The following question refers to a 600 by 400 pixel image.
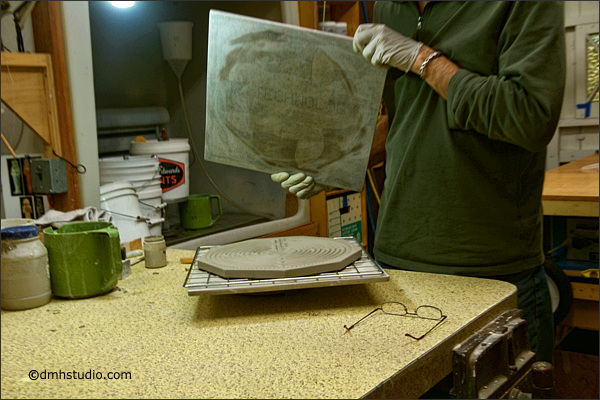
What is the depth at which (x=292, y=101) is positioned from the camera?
125 cm

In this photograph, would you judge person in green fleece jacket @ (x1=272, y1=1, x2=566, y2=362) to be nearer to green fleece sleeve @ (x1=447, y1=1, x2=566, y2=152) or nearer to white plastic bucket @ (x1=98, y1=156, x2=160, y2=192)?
green fleece sleeve @ (x1=447, y1=1, x2=566, y2=152)

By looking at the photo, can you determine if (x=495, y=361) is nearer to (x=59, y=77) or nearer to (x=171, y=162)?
(x=59, y=77)

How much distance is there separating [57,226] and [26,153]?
0.29 meters

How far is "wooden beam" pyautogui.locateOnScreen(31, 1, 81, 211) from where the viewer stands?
129 cm

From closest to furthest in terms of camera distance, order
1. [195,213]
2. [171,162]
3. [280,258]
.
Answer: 1. [280,258]
2. [171,162]
3. [195,213]

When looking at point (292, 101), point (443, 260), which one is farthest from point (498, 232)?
point (292, 101)

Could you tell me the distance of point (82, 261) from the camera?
1009 millimetres

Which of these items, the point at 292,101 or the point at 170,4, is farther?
the point at 170,4

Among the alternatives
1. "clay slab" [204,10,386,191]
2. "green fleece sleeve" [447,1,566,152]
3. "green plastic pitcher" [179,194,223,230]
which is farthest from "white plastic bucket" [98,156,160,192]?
"green fleece sleeve" [447,1,566,152]

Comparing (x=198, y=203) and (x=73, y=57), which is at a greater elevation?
(x=73, y=57)

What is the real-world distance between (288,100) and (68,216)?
0.58 m

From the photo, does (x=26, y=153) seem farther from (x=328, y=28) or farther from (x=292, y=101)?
(x=328, y=28)

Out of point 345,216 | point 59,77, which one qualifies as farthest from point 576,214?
point 59,77

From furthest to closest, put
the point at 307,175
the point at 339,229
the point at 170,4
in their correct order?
the point at 339,229
the point at 170,4
the point at 307,175
